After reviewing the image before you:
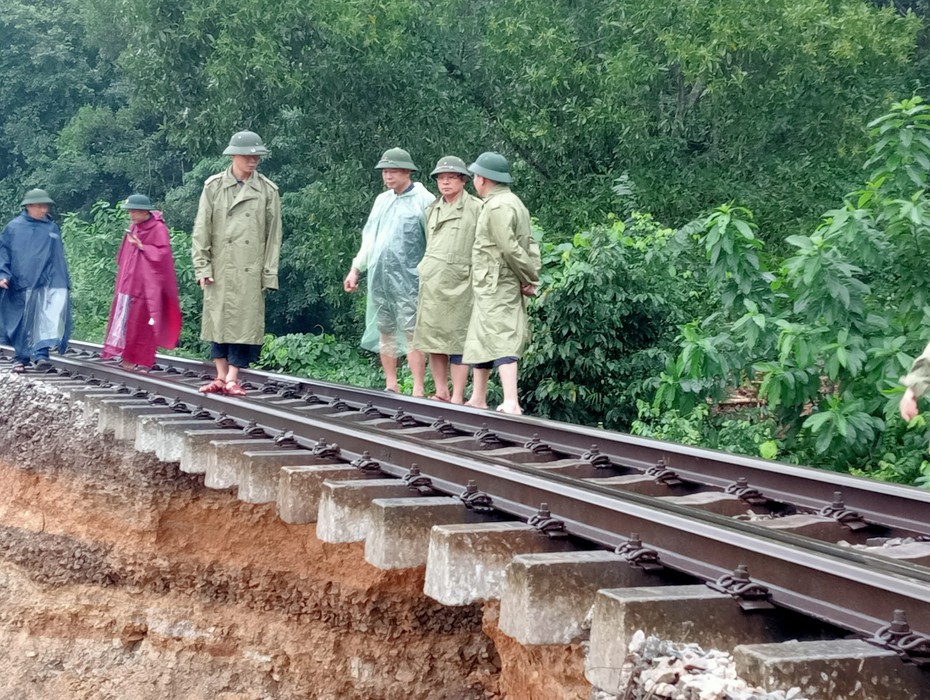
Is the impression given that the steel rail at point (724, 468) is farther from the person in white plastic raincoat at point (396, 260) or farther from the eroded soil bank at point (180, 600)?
the person in white plastic raincoat at point (396, 260)

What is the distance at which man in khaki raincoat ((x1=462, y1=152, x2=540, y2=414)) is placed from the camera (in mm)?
7215

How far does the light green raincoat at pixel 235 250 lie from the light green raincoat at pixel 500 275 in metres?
1.38

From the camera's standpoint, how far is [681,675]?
7.78 feet

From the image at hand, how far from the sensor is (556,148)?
13.9 meters

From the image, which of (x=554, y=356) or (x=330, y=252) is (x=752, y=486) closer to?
(x=554, y=356)

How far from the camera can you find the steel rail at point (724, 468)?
13.1 feet

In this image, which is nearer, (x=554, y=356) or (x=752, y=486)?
(x=752, y=486)

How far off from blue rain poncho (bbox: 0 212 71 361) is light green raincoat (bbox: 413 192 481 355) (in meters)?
3.33

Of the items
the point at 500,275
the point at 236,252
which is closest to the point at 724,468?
the point at 500,275

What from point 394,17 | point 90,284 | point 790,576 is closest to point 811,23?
point 394,17

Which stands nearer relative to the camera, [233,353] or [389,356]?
[233,353]

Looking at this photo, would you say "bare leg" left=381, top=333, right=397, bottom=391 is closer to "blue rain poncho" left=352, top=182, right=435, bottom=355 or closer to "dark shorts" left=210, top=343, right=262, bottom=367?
"blue rain poncho" left=352, top=182, right=435, bottom=355

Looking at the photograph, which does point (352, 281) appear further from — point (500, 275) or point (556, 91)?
point (556, 91)

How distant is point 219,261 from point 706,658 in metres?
5.66
